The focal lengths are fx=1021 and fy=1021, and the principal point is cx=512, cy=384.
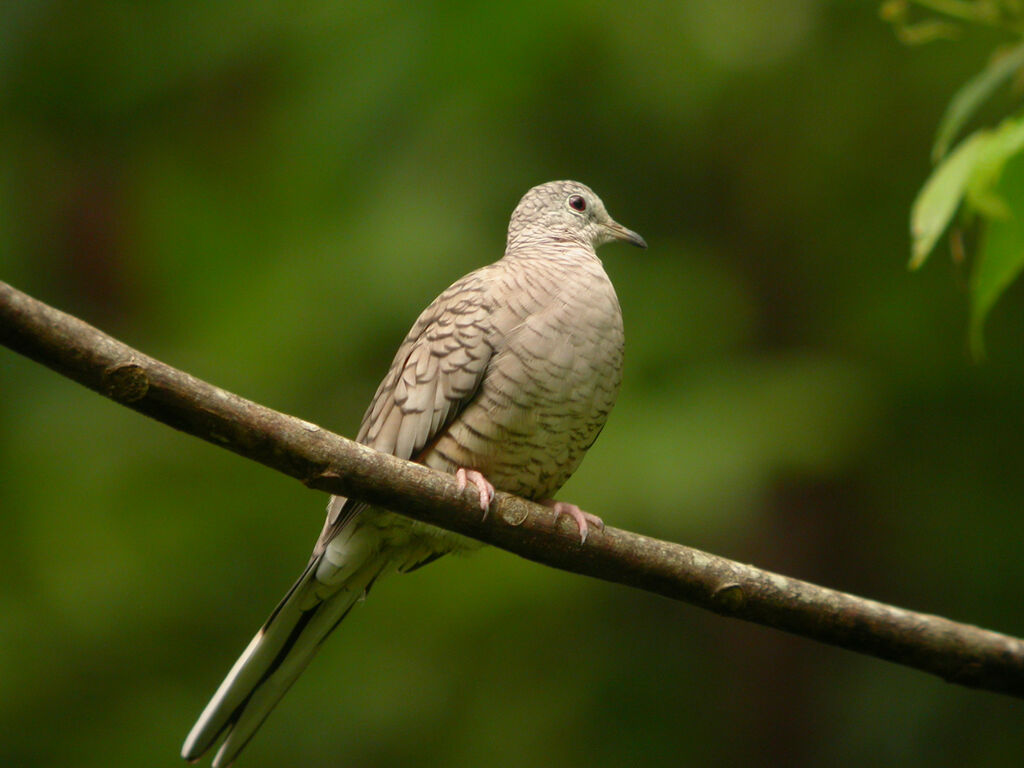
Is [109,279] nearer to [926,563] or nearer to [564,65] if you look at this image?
[564,65]

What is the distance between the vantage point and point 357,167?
15.3 feet

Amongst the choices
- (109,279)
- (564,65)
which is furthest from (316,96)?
(109,279)

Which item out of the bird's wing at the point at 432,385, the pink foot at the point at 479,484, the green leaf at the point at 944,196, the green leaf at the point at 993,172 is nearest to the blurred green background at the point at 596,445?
the bird's wing at the point at 432,385

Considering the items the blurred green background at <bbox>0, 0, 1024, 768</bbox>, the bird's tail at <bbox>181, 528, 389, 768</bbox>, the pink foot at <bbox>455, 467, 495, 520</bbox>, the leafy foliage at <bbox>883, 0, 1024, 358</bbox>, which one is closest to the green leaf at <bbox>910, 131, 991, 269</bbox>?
the leafy foliage at <bbox>883, 0, 1024, 358</bbox>

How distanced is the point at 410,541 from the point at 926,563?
277 centimetres

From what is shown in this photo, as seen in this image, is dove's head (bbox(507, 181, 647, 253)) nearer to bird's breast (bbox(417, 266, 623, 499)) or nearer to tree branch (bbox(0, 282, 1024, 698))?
bird's breast (bbox(417, 266, 623, 499))

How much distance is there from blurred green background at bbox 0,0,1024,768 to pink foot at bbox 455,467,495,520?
1.49 meters

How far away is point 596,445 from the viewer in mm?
4445

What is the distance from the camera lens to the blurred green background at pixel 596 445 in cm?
452

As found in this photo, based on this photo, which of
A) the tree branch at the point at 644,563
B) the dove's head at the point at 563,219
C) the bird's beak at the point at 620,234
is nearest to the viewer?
the tree branch at the point at 644,563

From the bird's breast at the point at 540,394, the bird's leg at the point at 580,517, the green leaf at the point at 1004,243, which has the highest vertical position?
the green leaf at the point at 1004,243

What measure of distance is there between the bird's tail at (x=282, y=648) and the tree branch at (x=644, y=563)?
752 mm

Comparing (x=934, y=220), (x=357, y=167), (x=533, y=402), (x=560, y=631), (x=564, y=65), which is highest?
(x=564, y=65)

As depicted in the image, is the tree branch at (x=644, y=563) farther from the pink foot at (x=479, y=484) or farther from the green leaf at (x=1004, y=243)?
the green leaf at (x=1004, y=243)
